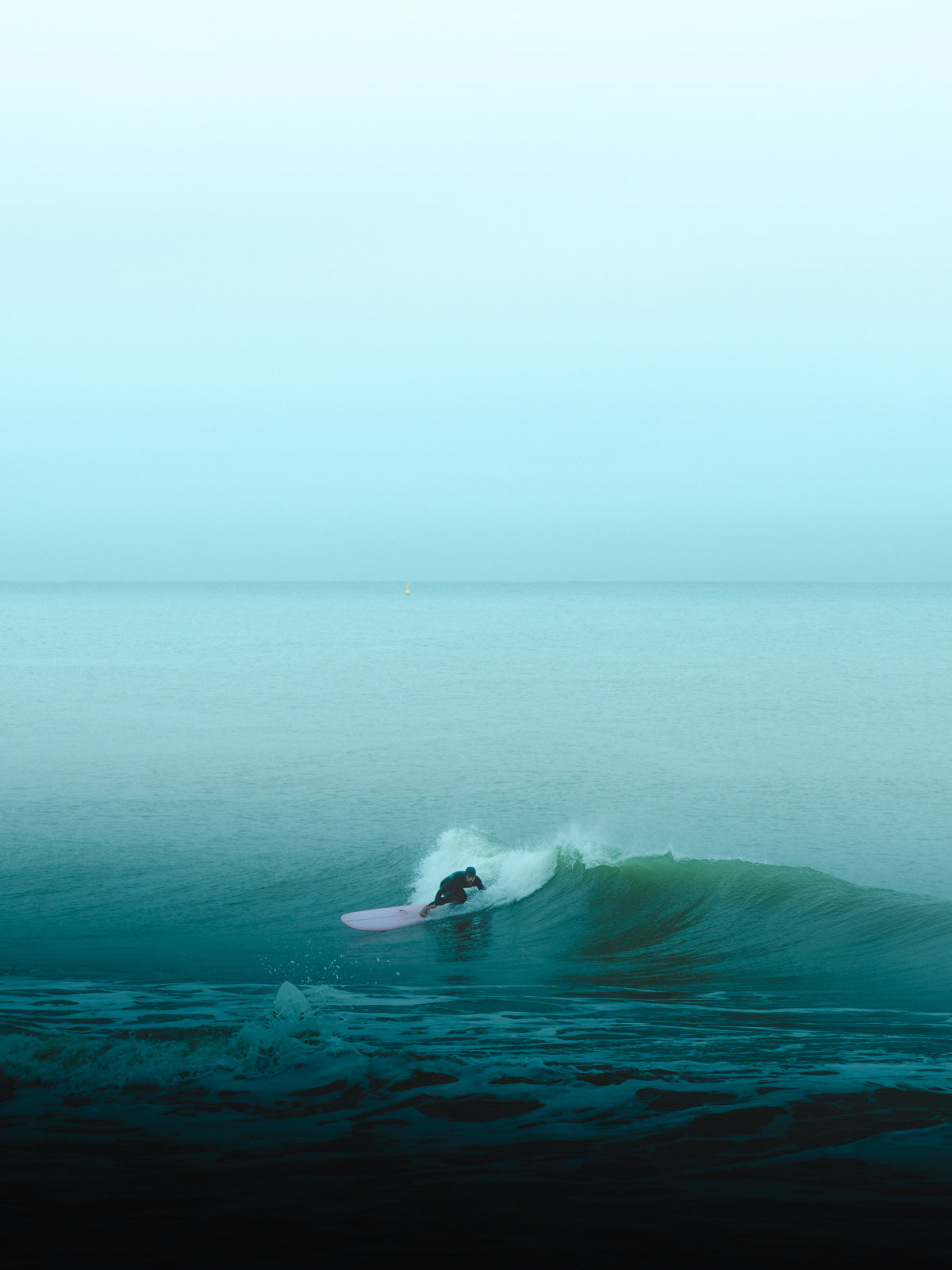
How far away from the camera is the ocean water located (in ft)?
28.5

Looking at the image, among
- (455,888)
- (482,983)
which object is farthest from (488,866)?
(482,983)

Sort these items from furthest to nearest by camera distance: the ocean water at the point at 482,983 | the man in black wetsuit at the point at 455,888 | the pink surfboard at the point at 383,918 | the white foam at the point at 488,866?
the white foam at the point at 488,866, the man in black wetsuit at the point at 455,888, the pink surfboard at the point at 383,918, the ocean water at the point at 482,983

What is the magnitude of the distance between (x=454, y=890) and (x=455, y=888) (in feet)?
0.10

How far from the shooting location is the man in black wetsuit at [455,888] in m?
18.8

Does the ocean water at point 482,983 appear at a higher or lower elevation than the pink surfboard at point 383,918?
higher

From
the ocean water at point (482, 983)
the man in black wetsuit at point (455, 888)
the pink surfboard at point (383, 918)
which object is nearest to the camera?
the ocean water at point (482, 983)

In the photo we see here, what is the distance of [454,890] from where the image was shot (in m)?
19.0

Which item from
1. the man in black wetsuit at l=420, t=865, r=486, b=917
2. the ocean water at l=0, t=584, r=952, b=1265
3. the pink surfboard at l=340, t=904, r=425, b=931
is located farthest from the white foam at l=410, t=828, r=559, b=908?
the pink surfboard at l=340, t=904, r=425, b=931

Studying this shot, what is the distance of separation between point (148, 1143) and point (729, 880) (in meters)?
13.6

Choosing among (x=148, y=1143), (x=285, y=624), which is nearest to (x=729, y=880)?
(x=148, y=1143)

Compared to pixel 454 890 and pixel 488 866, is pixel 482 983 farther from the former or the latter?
pixel 488 866

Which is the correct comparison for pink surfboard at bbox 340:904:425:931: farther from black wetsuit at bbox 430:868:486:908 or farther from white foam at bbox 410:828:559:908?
white foam at bbox 410:828:559:908

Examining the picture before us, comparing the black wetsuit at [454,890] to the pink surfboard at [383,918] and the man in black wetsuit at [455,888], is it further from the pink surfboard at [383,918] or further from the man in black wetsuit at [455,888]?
the pink surfboard at [383,918]

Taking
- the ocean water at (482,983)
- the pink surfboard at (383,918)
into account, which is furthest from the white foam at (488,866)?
the pink surfboard at (383,918)
